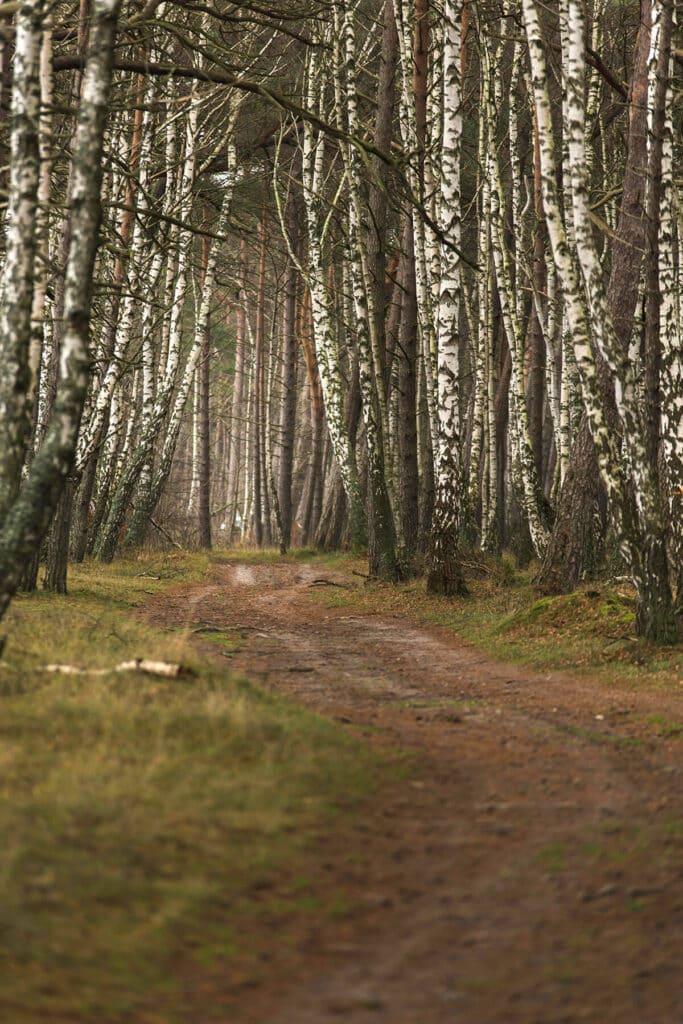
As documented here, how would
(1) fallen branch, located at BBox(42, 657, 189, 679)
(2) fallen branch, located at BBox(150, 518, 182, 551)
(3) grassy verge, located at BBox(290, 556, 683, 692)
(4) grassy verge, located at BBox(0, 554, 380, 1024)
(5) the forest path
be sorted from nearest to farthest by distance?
(4) grassy verge, located at BBox(0, 554, 380, 1024) → (5) the forest path → (1) fallen branch, located at BBox(42, 657, 189, 679) → (3) grassy verge, located at BBox(290, 556, 683, 692) → (2) fallen branch, located at BBox(150, 518, 182, 551)

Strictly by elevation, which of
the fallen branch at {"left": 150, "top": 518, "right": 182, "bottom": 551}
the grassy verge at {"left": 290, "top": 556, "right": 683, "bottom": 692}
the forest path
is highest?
the fallen branch at {"left": 150, "top": 518, "right": 182, "bottom": 551}

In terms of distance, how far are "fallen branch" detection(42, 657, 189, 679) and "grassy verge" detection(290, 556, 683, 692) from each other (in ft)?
14.7

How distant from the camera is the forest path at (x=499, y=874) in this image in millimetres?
3664

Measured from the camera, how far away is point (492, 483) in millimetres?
22859

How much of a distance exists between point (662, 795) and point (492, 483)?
56.0 ft

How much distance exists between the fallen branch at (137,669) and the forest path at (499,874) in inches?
45.3

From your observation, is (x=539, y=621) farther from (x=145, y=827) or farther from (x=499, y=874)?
(x=145, y=827)

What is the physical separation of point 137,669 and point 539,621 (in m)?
6.67

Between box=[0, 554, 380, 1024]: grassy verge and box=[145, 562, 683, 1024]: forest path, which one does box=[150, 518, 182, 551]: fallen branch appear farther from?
box=[0, 554, 380, 1024]: grassy verge

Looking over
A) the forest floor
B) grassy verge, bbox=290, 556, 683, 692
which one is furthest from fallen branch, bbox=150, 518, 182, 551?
the forest floor

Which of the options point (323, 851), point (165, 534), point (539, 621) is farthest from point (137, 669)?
point (165, 534)

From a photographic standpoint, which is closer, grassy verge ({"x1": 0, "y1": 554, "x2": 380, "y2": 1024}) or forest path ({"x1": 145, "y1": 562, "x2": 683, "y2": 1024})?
grassy verge ({"x1": 0, "y1": 554, "x2": 380, "y2": 1024})

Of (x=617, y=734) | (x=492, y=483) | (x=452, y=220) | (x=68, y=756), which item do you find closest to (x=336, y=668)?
(x=617, y=734)

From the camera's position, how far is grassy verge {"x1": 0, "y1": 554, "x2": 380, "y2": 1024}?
3539mm
